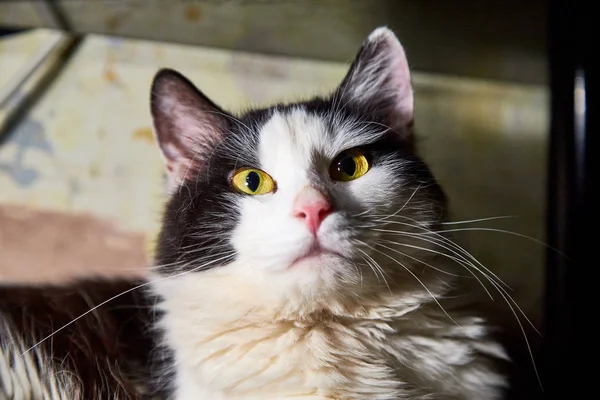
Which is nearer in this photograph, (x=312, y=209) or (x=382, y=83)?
(x=312, y=209)

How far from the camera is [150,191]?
175cm

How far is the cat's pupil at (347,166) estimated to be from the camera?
38.9 inches

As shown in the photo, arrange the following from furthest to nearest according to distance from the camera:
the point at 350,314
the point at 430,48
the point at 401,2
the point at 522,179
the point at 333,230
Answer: the point at 522,179 → the point at 430,48 → the point at 401,2 → the point at 350,314 → the point at 333,230

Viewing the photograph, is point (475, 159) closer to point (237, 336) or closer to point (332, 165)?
point (332, 165)

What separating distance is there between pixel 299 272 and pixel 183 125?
0.44 meters

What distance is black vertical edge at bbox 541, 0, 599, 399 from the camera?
1114 mm

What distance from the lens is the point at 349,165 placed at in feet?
3.28

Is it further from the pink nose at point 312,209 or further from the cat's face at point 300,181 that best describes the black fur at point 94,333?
the pink nose at point 312,209

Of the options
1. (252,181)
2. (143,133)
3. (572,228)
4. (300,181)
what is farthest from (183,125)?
(572,228)

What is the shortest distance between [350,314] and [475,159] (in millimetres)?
1091

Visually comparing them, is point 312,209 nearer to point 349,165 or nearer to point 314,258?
point 314,258

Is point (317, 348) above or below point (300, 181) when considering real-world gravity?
below

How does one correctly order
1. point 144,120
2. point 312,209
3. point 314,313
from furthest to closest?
1. point 144,120
2. point 314,313
3. point 312,209

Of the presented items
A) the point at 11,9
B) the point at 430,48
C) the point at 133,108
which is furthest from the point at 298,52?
the point at 11,9
